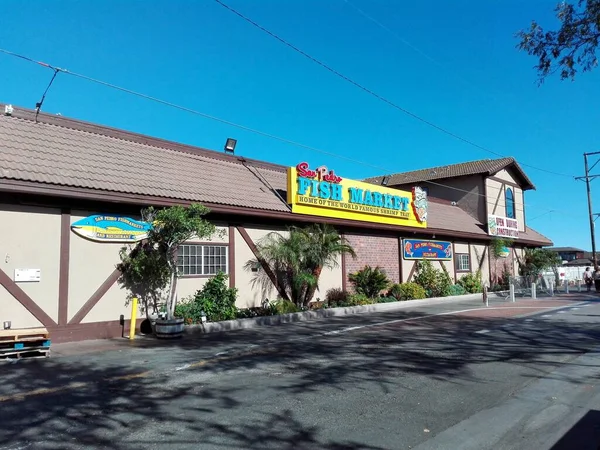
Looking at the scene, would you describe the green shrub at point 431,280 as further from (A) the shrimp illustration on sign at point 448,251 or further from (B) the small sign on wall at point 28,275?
(B) the small sign on wall at point 28,275

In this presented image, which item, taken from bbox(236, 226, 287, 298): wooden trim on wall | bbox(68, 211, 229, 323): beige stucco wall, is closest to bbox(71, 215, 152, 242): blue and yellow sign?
bbox(68, 211, 229, 323): beige stucco wall

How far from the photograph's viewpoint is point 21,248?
35.7ft

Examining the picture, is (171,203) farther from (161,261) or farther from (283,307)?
(283,307)

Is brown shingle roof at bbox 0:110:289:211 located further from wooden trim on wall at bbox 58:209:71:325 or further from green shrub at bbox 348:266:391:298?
green shrub at bbox 348:266:391:298

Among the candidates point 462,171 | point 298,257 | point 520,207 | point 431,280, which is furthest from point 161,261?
point 520,207

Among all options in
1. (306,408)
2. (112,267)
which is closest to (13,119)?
(112,267)

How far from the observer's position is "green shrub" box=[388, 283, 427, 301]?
21.6 metres

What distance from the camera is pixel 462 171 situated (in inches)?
1352

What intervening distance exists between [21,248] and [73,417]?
6.50 metres

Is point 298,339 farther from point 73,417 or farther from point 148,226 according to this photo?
point 73,417

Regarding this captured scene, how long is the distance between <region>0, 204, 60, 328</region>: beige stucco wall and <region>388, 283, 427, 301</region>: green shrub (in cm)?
1428

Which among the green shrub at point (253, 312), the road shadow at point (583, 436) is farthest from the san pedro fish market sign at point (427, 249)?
the road shadow at point (583, 436)

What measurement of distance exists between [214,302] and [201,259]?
4.86 feet

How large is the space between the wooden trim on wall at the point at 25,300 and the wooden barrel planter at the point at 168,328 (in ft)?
7.50
